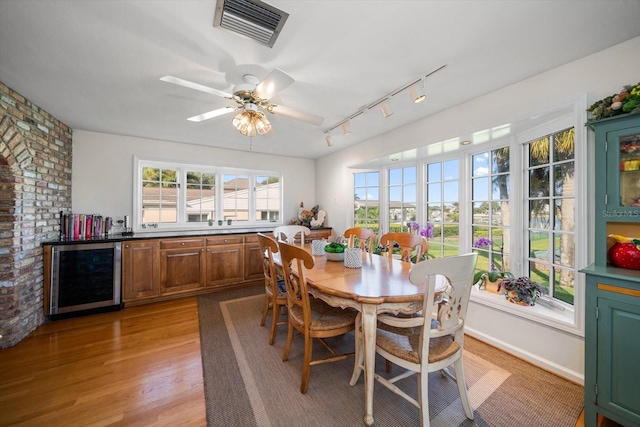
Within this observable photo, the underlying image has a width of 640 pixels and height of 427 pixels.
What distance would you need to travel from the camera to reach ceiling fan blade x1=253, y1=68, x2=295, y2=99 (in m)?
1.54

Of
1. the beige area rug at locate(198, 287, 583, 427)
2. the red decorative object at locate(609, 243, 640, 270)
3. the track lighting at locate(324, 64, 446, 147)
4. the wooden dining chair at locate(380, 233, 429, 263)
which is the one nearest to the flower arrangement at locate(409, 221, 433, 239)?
the wooden dining chair at locate(380, 233, 429, 263)

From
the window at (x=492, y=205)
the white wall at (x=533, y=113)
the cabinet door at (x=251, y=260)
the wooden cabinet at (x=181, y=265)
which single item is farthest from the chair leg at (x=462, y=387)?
the wooden cabinet at (x=181, y=265)

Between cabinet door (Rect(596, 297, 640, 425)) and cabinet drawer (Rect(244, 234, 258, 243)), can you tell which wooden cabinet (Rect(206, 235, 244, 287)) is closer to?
cabinet drawer (Rect(244, 234, 258, 243))

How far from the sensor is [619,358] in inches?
52.4

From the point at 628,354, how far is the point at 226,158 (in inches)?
192

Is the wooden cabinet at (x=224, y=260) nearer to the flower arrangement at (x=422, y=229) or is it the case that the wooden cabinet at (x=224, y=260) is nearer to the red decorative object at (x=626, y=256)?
the flower arrangement at (x=422, y=229)

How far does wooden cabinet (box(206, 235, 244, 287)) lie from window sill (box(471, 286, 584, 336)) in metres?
3.22

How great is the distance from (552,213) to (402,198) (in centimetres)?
175

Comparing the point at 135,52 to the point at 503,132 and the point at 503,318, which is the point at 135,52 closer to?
the point at 503,132

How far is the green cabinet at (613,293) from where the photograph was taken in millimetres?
1299

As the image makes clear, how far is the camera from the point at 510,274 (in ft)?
7.87

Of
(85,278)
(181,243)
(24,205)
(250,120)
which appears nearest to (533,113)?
(250,120)

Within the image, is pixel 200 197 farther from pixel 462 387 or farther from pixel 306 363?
pixel 462 387

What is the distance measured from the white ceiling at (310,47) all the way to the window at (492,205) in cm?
76
